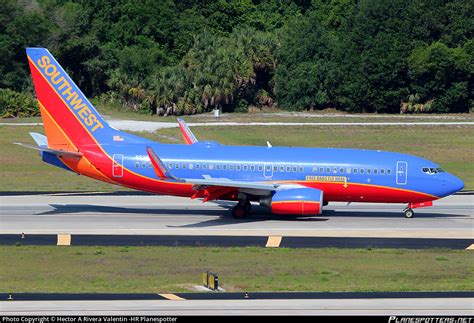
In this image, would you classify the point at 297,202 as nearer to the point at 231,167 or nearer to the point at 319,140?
the point at 231,167

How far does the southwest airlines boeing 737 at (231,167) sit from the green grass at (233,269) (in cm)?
815

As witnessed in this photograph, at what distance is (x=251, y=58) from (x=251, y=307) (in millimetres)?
80053

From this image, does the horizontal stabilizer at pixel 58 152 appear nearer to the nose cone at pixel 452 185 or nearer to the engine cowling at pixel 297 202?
the engine cowling at pixel 297 202

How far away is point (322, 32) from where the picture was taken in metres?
110

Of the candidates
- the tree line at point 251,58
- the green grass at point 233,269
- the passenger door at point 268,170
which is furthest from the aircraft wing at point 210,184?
the tree line at point 251,58

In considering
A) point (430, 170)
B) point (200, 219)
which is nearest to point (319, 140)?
point (430, 170)

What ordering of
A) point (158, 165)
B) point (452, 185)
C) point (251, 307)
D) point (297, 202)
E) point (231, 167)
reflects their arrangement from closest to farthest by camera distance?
point (251, 307) → point (158, 165) → point (297, 202) → point (452, 185) → point (231, 167)

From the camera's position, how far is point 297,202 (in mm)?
48344

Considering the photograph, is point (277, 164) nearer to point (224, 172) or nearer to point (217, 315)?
point (224, 172)

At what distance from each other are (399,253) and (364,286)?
7.55 metres

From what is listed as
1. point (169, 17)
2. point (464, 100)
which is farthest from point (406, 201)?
point (169, 17)

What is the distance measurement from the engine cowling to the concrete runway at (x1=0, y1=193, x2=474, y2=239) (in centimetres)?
75

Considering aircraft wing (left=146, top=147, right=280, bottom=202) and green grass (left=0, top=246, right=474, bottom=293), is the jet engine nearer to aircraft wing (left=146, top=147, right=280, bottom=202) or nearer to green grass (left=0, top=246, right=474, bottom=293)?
aircraft wing (left=146, top=147, right=280, bottom=202)

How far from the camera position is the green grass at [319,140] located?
72500 mm
